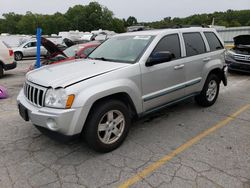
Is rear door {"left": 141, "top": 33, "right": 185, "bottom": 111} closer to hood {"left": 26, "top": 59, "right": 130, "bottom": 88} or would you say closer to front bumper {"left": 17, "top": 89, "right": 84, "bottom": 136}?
hood {"left": 26, "top": 59, "right": 130, "bottom": 88}

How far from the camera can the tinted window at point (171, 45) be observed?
4.13 m

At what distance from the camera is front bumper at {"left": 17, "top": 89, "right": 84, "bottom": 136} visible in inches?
115

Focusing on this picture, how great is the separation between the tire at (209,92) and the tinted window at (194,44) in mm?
680

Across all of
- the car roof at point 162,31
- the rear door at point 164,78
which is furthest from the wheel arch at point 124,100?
the car roof at point 162,31

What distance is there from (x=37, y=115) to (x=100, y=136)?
91 centimetres

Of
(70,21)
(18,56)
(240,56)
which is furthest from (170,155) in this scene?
(70,21)

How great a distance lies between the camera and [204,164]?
313cm

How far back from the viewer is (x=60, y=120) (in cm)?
290

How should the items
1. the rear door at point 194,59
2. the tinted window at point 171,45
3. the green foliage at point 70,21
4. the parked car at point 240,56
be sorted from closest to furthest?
the tinted window at point 171,45
the rear door at point 194,59
the parked car at point 240,56
the green foliage at point 70,21

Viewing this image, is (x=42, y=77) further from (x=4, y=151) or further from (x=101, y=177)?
(x=101, y=177)

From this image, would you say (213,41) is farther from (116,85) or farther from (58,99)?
(58,99)

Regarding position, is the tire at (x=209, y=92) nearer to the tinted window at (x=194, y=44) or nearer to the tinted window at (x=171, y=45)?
the tinted window at (x=194, y=44)

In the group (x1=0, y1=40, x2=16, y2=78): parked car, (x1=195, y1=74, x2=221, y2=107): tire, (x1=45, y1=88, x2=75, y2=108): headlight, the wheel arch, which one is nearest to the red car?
(x1=0, y1=40, x2=16, y2=78): parked car

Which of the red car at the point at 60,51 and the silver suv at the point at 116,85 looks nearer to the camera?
the silver suv at the point at 116,85
